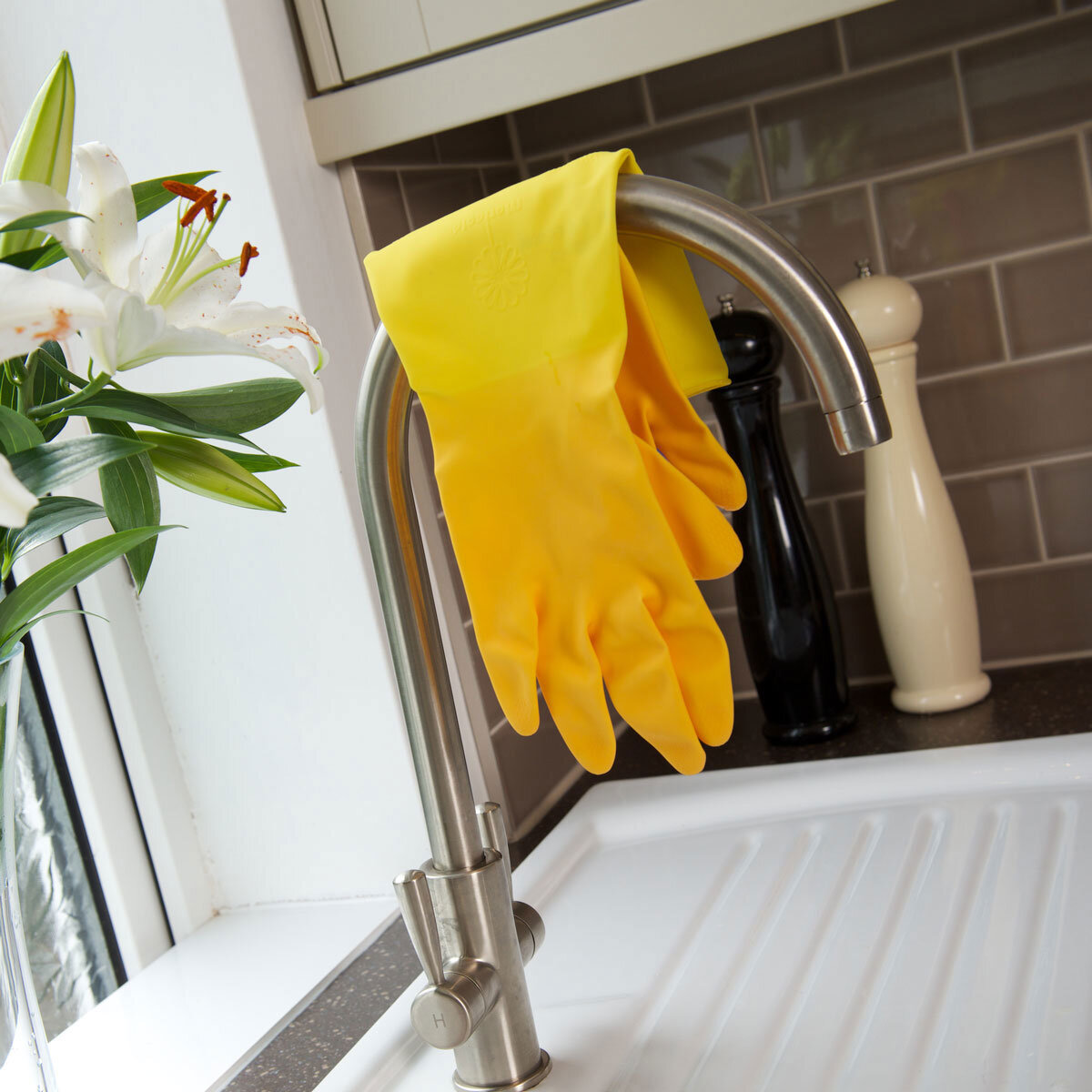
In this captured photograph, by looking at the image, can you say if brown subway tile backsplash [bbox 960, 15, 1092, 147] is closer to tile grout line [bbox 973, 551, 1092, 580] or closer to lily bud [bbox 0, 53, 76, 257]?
tile grout line [bbox 973, 551, 1092, 580]

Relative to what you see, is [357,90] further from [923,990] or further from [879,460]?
[923,990]

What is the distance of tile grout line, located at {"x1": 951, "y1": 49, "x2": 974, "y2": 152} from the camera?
97cm

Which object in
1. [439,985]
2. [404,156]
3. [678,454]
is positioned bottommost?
[439,985]

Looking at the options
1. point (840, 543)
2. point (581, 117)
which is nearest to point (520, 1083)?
point (840, 543)

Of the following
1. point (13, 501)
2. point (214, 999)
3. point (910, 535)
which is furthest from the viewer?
point (910, 535)

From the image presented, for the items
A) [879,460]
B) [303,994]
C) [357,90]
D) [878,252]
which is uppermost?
[357,90]

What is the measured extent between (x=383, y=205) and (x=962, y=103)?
1.65 ft

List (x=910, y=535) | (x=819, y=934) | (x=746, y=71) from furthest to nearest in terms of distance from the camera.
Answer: (x=746, y=71) → (x=910, y=535) → (x=819, y=934)

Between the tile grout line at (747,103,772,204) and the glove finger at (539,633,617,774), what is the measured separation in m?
0.67

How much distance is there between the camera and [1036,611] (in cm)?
104

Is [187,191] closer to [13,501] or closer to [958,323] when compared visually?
[13,501]

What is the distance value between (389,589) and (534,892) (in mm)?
339

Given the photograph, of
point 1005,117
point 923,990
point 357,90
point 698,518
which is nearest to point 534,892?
point 923,990

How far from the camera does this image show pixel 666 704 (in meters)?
0.49
